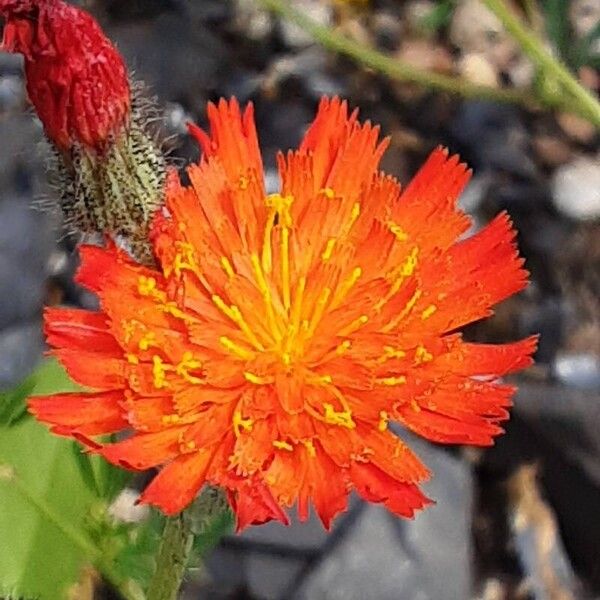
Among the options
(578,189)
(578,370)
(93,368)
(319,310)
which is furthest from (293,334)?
(578,189)

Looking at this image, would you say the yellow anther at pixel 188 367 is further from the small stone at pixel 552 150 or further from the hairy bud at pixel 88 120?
the small stone at pixel 552 150

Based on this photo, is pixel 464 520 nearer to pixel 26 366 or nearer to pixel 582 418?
pixel 582 418

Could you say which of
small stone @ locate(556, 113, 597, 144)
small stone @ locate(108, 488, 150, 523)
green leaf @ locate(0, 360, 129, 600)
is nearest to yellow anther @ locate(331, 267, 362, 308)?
green leaf @ locate(0, 360, 129, 600)

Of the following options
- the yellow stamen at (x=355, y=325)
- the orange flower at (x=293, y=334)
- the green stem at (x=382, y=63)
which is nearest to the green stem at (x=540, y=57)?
the green stem at (x=382, y=63)

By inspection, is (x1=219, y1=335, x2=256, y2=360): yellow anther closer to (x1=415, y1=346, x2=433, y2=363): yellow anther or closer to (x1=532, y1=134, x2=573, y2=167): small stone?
(x1=415, y1=346, x2=433, y2=363): yellow anther

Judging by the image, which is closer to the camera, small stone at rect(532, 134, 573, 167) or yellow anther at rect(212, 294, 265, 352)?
yellow anther at rect(212, 294, 265, 352)

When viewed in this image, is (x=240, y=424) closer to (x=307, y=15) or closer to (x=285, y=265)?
(x=285, y=265)
